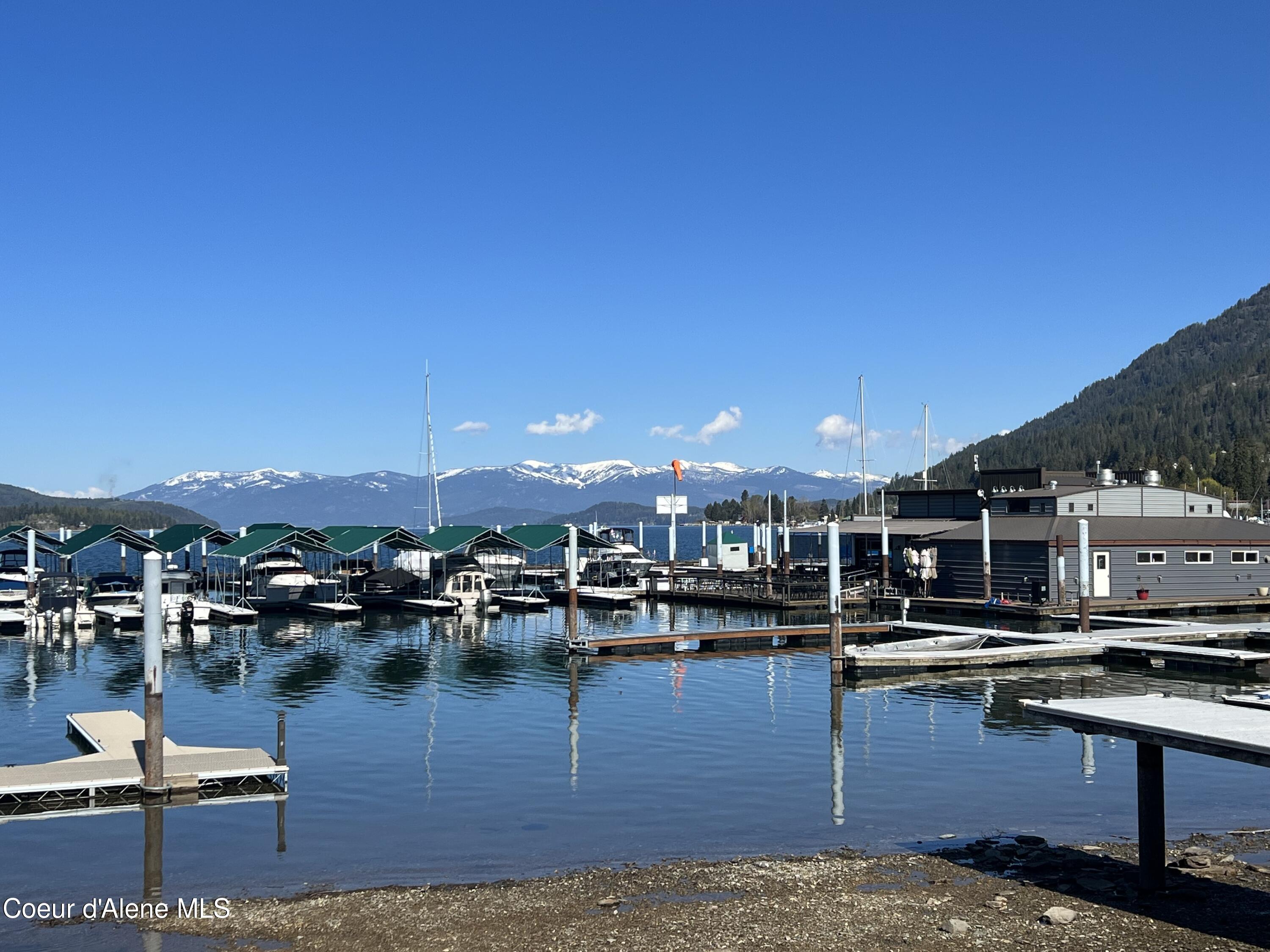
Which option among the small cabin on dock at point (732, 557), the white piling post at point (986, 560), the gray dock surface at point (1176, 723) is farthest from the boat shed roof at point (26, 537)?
the gray dock surface at point (1176, 723)

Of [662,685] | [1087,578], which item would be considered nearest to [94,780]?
[662,685]

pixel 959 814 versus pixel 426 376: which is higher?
pixel 426 376

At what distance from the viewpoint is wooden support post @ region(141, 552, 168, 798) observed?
813 inches

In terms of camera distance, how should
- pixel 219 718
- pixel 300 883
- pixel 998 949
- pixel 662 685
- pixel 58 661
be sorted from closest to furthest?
1. pixel 998 949
2. pixel 300 883
3. pixel 219 718
4. pixel 662 685
5. pixel 58 661

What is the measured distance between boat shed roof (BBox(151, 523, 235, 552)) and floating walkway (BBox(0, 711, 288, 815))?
5156 cm

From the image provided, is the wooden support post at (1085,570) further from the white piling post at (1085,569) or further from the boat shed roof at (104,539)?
the boat shed roof at (104,539)

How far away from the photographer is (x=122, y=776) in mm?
21719

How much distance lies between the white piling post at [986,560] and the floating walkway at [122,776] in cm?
4369

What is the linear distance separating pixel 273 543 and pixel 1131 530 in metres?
48.6

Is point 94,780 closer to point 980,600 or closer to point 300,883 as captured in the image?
point 300,883

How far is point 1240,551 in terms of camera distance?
198 ft

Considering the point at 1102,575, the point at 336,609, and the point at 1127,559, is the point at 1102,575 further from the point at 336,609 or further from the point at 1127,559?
the point at 336,609

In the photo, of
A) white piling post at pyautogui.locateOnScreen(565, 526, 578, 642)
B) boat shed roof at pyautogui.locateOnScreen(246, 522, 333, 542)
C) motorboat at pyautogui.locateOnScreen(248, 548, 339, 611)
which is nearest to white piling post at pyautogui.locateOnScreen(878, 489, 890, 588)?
white piling post at pyautogui.locateOnScreen(565, 526, 578, 642)

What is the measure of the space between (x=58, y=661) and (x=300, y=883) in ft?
115
